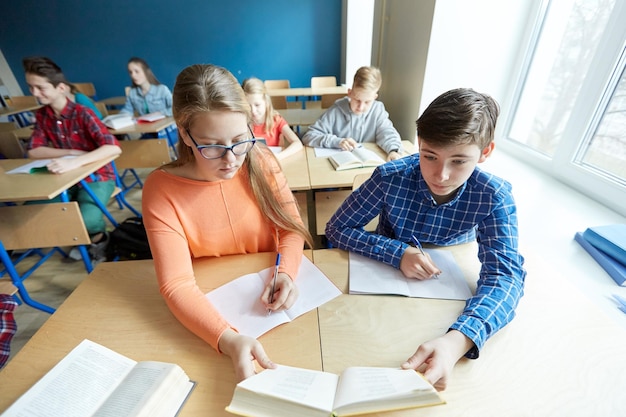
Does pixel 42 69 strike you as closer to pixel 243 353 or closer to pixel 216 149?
pixel 216 149

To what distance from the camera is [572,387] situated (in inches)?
21.2

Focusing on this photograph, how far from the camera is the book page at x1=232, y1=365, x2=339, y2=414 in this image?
46 cm

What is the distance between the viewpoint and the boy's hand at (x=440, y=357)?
55 cm

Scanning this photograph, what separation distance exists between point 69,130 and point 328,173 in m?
1.81

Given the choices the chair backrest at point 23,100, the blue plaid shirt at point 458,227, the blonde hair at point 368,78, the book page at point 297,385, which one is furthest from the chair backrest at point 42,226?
the chair backrest at point 23,100

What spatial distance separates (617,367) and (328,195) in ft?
4.43

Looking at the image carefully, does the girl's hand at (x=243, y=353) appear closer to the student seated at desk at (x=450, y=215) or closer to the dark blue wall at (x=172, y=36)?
the student seated at desk at (x=450, y=215)

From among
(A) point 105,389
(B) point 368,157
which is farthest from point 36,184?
(B) point 368,157

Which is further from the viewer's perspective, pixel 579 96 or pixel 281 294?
→ pixel 579 96

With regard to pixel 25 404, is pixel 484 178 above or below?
above

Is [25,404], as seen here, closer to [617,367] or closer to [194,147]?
[194,147]

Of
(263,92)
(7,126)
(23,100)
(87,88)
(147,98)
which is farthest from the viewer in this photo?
(87,88)

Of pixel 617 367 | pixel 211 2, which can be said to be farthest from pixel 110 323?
pixel 211 2

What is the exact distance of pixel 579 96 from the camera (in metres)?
1.25
